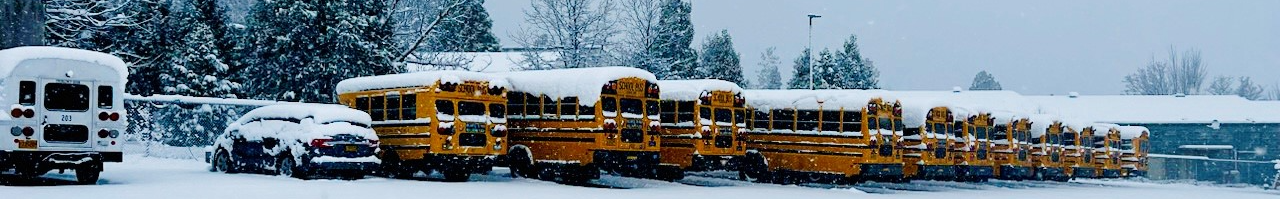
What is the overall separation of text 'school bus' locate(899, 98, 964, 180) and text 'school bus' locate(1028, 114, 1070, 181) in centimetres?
536

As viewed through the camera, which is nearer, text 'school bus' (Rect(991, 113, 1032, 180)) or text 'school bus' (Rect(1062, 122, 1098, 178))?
text 'school bus' (Rect(991, 113, 1032, 180))

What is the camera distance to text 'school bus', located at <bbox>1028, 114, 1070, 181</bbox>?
28.9m

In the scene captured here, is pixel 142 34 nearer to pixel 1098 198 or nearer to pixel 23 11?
pixel 23 11

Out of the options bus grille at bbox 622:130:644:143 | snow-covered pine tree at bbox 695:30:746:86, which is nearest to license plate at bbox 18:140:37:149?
bus grille at bbox 622:130:644:143

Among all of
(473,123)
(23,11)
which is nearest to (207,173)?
(473,123)

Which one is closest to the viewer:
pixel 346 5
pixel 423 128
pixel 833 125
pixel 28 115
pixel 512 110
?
pixel 28 115

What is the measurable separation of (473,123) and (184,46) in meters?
21.5

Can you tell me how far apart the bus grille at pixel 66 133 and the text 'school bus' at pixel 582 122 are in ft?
20.7

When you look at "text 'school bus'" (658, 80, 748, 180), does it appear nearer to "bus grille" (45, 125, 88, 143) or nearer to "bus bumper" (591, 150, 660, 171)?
"bus bumper" (591, 150, 660, 171)

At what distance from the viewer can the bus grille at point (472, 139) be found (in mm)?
18641

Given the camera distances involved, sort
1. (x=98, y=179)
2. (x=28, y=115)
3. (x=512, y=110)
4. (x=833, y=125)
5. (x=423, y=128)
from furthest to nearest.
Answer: (x=833, y=125) < (x=512, y=110) < (x=423, y=128) < (x=98, y=179) < (x=28, y=115)

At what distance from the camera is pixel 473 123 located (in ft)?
61.6

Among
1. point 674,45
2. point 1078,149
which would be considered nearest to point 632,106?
point 1078,149

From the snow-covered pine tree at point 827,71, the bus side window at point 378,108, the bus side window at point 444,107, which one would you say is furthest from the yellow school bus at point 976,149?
the snow-covered pine tree at point 827,71
